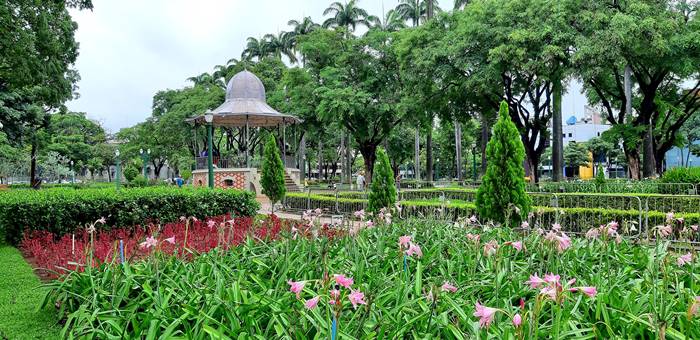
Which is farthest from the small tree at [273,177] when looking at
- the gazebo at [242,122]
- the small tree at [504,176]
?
the small tree at [504,176]

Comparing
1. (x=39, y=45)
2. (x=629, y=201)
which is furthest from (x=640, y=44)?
(x=39, y=45)

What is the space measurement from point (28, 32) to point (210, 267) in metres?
12.6

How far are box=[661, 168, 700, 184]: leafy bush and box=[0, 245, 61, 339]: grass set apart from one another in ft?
63.1

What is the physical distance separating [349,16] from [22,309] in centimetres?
3661

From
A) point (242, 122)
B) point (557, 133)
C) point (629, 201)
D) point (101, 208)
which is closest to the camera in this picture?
point (101, 208)

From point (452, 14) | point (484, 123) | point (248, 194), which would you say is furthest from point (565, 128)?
point (248, 194)

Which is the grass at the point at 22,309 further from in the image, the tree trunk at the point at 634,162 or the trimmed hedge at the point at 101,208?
the tree trunk at the point at 634,162

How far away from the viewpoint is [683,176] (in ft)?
59.2

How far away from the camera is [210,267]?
15.0 feet

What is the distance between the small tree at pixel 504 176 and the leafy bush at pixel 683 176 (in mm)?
11768

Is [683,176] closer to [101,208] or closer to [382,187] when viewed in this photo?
[382,187]

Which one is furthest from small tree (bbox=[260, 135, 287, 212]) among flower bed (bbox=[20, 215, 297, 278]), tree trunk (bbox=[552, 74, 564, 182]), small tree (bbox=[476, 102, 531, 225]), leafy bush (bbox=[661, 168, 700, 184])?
leafy bush (bbox=[661, 168, 700, 184])

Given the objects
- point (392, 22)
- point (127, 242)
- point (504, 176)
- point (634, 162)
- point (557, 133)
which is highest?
point (392, 22)

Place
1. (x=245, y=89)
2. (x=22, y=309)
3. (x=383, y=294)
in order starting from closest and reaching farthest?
(x=383, y=294), (x=22, y=309), (x=245, y=89)
